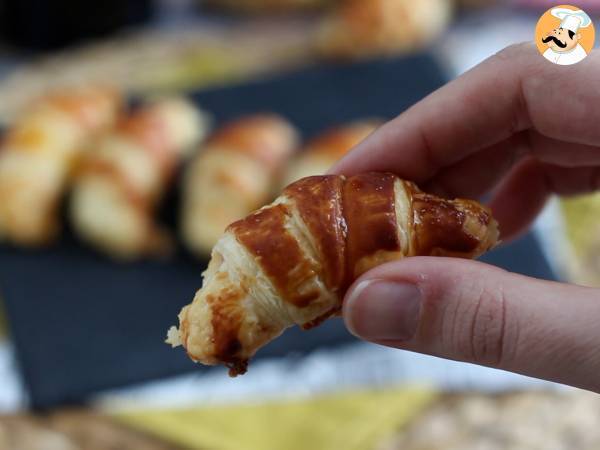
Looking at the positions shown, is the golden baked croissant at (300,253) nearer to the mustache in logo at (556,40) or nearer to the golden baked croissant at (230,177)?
the mustache in logo at (556,40)

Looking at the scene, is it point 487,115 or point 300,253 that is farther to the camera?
point 487,115

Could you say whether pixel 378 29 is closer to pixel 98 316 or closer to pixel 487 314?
pixel 98 316

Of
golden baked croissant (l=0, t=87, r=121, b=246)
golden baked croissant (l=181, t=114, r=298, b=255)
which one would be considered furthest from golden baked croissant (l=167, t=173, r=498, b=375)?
golden baked croissant (l=0, t=87, r=121, b=246)

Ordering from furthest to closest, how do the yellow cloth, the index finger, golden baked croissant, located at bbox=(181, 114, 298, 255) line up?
golden baked croissant, located at bbox=(181, 114, 298, 255)
the yellow cloth
the index finger

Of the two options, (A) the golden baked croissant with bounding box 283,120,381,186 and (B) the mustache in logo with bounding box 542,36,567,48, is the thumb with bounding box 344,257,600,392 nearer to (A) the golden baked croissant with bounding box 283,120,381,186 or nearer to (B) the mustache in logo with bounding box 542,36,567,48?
(B) the mustache in logo with bounding box 542,36,567,48

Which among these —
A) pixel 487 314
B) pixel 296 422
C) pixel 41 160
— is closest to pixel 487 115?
pixel 487 314
